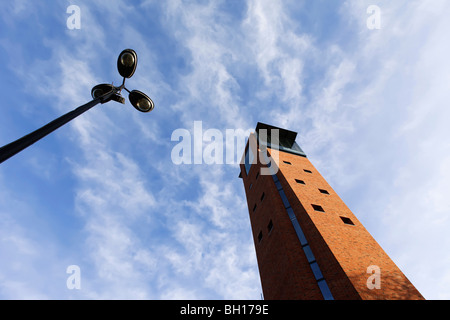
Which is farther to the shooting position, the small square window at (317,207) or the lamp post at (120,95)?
the small square window at (317,207)

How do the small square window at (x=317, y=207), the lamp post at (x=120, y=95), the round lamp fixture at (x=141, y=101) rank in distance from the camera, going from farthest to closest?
the small square window at (x=317, y=207) < the round lamp fixture at (x=141, y=101) < the lamp post at (x=120, y=95)

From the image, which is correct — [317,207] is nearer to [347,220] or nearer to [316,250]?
[347,220]

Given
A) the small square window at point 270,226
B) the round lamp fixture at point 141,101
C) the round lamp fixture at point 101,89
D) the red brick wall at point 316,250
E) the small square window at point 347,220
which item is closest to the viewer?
the round lamp fixture at point 101,89

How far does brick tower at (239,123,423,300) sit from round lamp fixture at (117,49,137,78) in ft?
36.0

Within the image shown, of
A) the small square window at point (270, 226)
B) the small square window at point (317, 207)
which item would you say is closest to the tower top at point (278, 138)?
the small square window at point (270, 226)

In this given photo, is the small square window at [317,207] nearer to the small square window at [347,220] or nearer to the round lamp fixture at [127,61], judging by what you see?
the small square window at [347,220]

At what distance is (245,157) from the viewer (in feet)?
89.9

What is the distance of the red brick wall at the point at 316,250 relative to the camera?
9555 millimetres

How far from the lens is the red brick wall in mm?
9555
